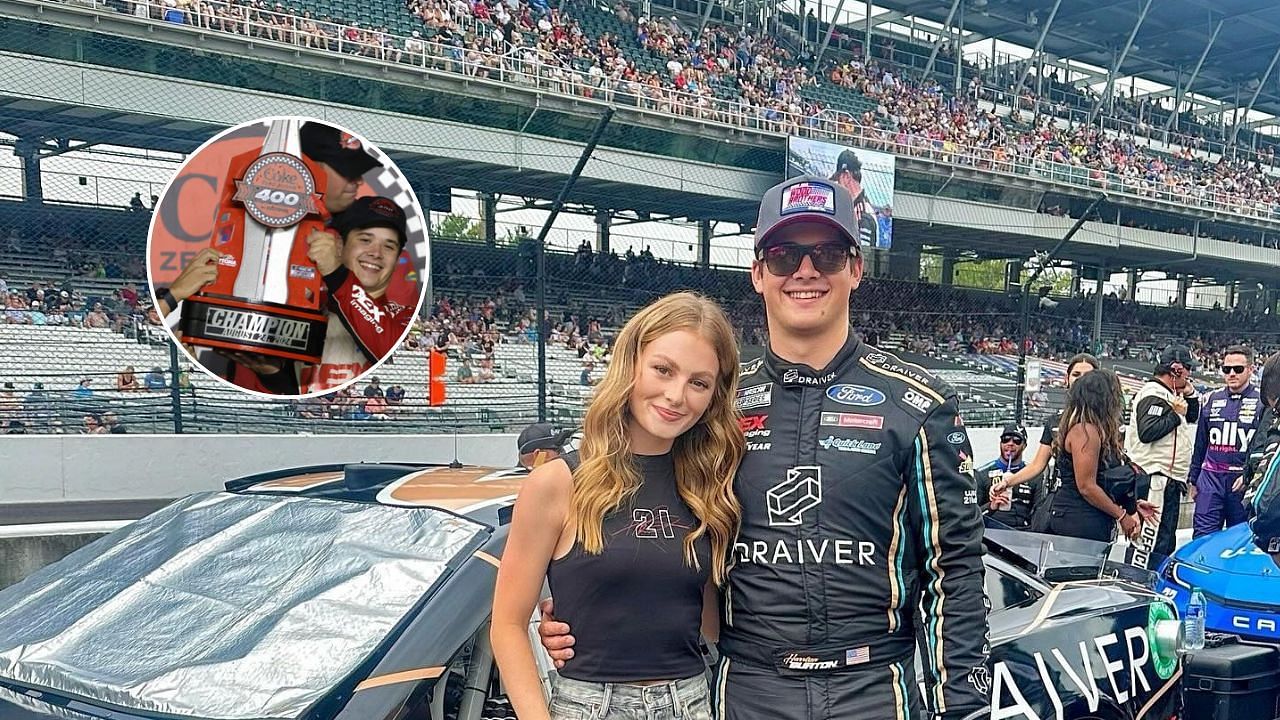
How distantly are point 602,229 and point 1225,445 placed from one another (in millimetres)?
11210

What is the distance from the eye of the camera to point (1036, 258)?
22625mm

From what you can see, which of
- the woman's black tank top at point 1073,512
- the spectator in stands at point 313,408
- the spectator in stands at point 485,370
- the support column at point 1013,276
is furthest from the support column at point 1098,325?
the spectator in stands at point 313,408

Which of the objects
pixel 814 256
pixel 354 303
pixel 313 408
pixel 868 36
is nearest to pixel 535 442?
pixel 354 303

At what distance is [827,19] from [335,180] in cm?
2812

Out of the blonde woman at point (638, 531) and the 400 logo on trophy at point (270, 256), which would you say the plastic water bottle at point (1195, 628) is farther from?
the 400 logo on trophy at point (270, 256)

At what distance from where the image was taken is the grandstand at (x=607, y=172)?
29.5 feet

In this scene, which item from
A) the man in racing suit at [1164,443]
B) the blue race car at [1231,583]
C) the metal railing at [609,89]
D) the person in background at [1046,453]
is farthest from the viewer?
the metal railing at [609,89]

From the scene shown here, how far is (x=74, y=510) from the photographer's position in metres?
7.14

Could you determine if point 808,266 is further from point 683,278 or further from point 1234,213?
point 1234,213

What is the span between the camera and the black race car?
1.82 metres

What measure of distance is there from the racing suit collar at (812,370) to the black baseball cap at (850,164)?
1671 cm

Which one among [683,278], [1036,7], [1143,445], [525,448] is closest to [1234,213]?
[1036,7]

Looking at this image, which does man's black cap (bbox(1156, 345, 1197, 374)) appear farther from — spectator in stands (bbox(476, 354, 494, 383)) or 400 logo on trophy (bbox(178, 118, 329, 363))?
spectator in stands (bbox(476, 354, 494, 383))

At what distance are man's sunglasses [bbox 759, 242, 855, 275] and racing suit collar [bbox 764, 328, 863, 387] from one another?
18cm
